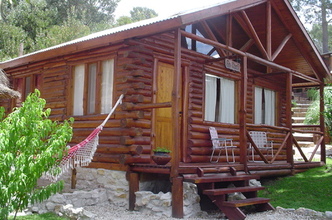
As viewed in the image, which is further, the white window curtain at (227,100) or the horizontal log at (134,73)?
the white window curtain at (227,100)

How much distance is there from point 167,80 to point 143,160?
207 cm

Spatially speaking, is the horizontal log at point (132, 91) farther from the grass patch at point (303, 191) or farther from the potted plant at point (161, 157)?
the grass patch at point (303, 191)

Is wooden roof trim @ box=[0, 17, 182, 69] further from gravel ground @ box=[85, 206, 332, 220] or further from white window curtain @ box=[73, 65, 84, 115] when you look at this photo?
gravel ground @ box=[85, 206, 332, 220]

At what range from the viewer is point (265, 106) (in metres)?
12.5

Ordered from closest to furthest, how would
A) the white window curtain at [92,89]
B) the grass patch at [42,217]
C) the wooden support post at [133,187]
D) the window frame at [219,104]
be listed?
the grass patch at [42,217] < the wooden support post at [133,187] < the white window curtain at [92,89] < the window frame at [219,104]

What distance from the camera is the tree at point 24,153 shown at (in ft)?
17.2

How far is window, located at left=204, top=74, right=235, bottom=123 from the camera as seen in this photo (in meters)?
10.1

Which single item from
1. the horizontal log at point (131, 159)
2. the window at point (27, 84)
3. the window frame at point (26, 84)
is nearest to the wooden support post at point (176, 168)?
the horizontal log at point (131, 159)

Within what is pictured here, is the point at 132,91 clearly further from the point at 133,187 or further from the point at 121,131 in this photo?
the point at 133,187

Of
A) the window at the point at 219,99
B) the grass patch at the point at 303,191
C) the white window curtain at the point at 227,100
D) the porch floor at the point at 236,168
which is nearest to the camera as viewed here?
the porch floor at the point at 236,168

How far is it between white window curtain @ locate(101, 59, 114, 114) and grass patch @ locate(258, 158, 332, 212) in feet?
12.2

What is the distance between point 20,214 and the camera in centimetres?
685

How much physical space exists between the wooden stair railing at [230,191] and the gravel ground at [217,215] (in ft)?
0.78

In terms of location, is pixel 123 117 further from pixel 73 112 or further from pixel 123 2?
pixel 123 2
